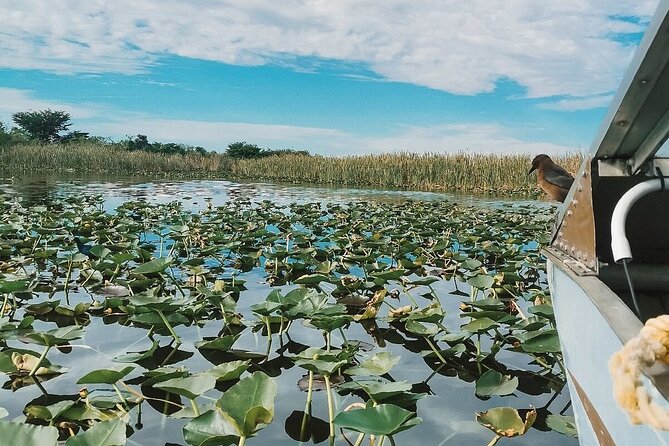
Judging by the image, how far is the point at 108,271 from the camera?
410cm

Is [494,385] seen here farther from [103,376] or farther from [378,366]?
[103,376]

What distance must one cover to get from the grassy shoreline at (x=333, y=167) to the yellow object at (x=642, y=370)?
640 inches

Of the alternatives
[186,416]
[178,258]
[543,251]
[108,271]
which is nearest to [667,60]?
[543,251]

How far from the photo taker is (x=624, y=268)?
157cm

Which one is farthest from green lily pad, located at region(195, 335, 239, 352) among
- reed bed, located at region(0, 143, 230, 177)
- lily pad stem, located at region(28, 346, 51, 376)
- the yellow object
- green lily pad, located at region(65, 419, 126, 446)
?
reed bed, located at region(0, 143, 230, 177)

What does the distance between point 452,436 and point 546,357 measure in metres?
0.89

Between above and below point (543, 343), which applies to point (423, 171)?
above

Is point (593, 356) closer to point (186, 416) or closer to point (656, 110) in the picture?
point (656, 110)

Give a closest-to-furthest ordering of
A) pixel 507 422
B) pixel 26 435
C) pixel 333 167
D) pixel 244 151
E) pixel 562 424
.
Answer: pixel 26 435 < pixel 507 422 < pixel 562 424 < pixel 333 167 < pixel 244 151

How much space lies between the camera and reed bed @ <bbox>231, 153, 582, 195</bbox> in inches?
701

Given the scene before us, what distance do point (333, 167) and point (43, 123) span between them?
1256 inches

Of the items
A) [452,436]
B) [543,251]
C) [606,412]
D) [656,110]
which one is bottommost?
[452,436]

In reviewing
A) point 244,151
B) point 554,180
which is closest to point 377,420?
point 554,180

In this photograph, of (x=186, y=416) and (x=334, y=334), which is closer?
(x=186, y=416)
